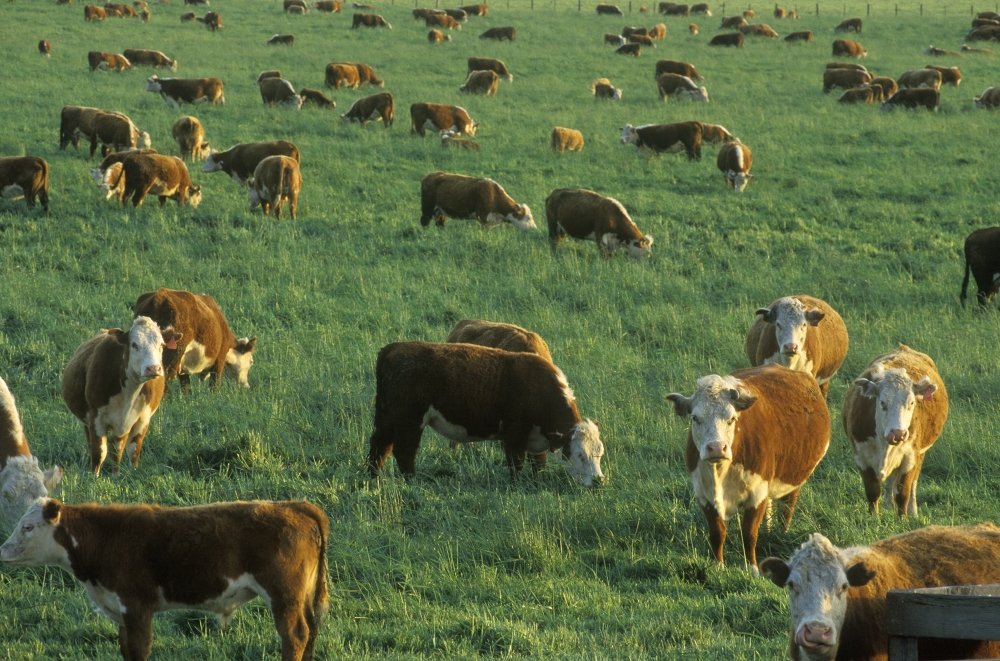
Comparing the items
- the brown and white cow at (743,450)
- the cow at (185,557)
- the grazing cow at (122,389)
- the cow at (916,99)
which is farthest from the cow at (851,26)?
the cow at (185,557)

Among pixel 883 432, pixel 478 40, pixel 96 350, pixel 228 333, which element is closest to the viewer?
pixel 883 432

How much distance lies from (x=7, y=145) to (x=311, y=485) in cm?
1728

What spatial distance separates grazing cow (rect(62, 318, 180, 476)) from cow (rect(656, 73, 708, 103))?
2570 cm

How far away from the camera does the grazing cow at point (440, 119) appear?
28.1 metres

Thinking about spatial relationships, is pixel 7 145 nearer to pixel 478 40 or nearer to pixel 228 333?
pixel 228 333

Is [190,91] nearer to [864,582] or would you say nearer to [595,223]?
[595,223]

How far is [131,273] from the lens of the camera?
16953 mm

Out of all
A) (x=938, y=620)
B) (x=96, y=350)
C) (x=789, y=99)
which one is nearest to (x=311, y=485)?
(x=96, y=350)

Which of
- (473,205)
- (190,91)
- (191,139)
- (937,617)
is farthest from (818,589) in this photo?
(190,91)

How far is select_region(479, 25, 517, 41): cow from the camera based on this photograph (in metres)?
45.9

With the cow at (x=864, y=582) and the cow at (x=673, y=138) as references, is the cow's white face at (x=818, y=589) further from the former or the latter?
the cow at (x=673, y=138)

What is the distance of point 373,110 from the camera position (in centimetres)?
2928

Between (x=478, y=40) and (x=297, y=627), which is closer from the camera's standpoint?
(x=297, y=627)

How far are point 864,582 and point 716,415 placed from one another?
9.36ft
